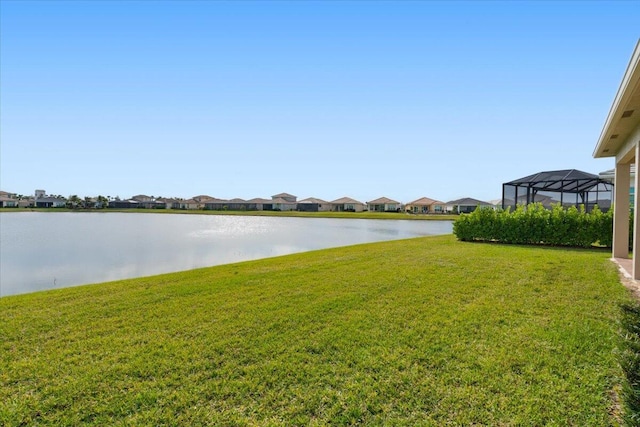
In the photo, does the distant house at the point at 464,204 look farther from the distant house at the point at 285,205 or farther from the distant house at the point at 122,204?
the distant house at the point at 122,204

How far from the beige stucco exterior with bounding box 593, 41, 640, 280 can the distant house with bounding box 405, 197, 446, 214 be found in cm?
5474

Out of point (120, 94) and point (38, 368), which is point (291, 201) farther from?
point (38, 368)

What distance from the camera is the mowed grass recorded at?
8.54 ft

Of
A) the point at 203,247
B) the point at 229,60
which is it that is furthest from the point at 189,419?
the point at 229,60

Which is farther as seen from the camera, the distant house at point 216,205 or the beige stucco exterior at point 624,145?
the distant house at point 216,205

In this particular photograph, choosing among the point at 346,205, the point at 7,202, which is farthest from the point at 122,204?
the point at 346,205

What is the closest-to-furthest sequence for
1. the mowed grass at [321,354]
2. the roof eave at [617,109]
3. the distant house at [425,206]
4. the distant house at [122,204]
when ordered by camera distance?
1. the mowed grass at [321,354]
2. the roof eave at [617,109]
3. the distant house at [425,206]
4. the distant house at [122,204]

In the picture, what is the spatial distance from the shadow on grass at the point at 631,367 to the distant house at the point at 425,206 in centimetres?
6105

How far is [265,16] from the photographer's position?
A: 1148 centimetres

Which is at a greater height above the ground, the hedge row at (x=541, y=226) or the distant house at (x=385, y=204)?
the distant house at (x=385, y=204)

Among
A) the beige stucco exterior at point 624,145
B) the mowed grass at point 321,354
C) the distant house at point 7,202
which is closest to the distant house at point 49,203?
the distant house at point 7,202

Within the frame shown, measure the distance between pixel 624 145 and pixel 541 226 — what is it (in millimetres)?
4567

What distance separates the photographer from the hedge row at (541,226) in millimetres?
10411

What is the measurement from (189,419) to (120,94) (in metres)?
18.7
